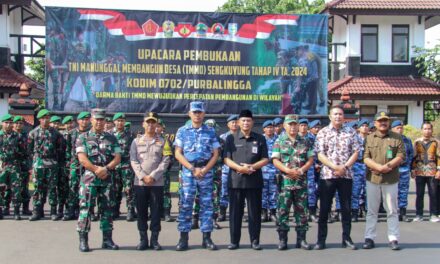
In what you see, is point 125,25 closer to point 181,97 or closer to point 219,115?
point 181,97

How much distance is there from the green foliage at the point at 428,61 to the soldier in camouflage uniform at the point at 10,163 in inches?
627

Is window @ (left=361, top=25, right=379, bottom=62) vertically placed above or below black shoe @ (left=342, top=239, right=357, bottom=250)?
above

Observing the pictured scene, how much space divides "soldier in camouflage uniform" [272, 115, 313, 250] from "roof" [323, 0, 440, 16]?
13.8 meters

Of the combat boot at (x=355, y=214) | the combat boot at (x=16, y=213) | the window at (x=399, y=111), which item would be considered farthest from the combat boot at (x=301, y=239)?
the window at (x=399, y=111)

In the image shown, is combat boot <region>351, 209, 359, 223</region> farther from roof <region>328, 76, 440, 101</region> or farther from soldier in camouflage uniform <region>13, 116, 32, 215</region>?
roof <region>328, 76, 440, 101</region>

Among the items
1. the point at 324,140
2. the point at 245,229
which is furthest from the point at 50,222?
the point at 324,140

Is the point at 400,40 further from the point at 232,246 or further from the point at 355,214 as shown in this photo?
the point at 232,246

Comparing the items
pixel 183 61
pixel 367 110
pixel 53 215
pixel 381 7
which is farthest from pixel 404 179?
pixel 381 7

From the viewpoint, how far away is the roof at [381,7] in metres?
20.0

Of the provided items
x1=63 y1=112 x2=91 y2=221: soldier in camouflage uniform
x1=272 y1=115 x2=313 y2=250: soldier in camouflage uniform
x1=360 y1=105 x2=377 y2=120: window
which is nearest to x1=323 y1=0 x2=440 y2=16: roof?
x1=360 y1=105 x2=377 y2=120: window

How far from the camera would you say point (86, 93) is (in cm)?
1226

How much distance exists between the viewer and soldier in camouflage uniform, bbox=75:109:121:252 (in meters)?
6.91

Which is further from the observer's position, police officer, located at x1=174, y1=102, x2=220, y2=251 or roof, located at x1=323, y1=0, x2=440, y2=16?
roof, located at x1=323, y1=0, x2=440, y2=16

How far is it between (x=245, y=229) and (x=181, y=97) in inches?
186
